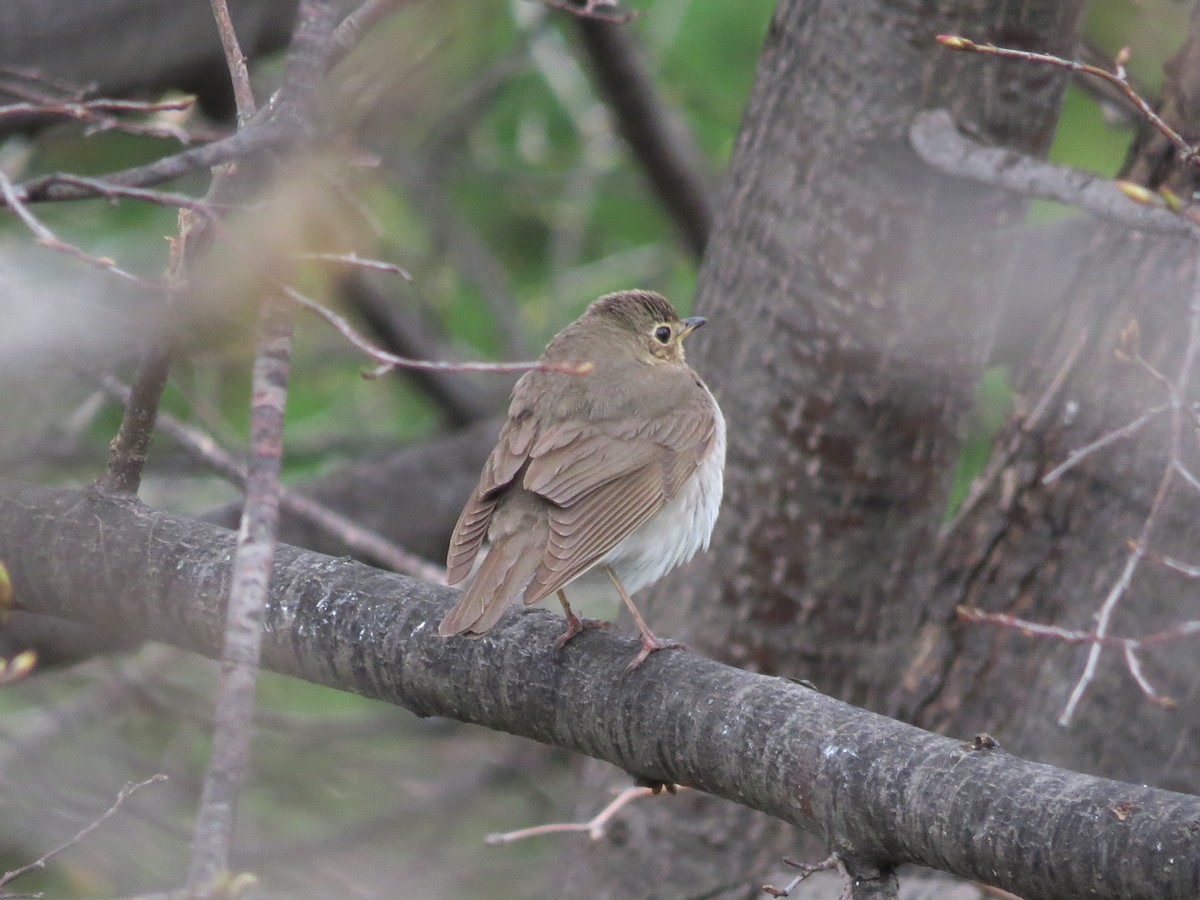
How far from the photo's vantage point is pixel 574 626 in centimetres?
346

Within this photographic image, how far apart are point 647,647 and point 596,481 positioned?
2.70 ft

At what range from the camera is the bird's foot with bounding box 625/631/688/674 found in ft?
10.6

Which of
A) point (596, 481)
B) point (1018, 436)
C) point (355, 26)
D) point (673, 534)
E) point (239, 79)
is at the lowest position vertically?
point (673, 534)

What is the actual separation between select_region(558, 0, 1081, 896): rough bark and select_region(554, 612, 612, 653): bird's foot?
114 centimetres

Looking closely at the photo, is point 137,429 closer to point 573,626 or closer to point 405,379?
point 573,626

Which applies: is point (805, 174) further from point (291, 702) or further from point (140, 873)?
point (291, 702)

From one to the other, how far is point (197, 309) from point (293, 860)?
3959 mm

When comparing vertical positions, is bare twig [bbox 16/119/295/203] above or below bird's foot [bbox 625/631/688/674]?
above

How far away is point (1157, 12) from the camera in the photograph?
5273 mm

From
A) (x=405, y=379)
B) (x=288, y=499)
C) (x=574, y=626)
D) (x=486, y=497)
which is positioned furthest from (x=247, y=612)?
(x=405, y=379)

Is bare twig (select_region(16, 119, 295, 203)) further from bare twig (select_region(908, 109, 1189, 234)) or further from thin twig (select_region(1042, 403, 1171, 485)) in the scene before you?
thin twig (select_region(1042, 403, 1171, 485))

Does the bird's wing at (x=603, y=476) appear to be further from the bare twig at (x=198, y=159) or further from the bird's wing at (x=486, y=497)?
the bare twig at (x=198, y=159)

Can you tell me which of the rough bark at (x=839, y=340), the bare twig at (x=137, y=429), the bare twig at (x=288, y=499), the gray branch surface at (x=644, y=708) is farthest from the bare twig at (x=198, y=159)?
the rough bark at (x=839, y=340)

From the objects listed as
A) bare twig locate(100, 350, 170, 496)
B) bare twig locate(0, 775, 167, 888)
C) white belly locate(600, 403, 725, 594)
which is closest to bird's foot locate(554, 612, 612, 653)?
white belly locate(600, 403, 725, 594)
